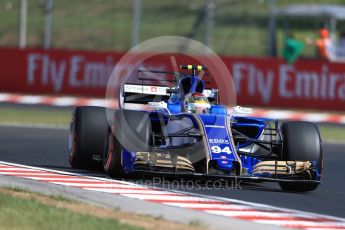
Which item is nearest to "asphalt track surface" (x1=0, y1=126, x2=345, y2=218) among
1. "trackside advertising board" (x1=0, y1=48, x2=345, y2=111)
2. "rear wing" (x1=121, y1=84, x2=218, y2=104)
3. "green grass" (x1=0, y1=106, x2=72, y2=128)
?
"rear wing" (x1=121, y1=84, x2=218, y2=104)

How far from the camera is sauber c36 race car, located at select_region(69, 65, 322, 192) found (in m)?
10.7

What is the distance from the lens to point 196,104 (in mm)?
11742

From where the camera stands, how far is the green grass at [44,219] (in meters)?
7.54

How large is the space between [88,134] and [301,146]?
8.96ft

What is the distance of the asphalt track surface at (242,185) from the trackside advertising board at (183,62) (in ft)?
21.7

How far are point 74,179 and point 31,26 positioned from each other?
20.4m

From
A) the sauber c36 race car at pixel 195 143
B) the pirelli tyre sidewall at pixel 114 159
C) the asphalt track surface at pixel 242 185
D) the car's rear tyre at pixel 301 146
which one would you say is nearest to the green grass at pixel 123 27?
the asphalt track surface at pixel 242 185

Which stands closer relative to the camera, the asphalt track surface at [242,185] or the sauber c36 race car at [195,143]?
the asphalt track surface at [242,185]

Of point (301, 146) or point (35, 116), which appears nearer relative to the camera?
point (301, 146)

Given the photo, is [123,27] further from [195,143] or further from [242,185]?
[195,143]

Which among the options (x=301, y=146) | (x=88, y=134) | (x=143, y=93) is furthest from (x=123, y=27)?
(x=301, y=146)

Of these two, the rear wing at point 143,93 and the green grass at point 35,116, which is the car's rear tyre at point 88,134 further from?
the green grass at point 35,116

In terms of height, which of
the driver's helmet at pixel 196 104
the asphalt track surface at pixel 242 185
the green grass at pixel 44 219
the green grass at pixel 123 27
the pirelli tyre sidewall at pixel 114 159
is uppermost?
the green grass at pixel 123 27

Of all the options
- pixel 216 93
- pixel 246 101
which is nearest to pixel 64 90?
pixel 246 101
